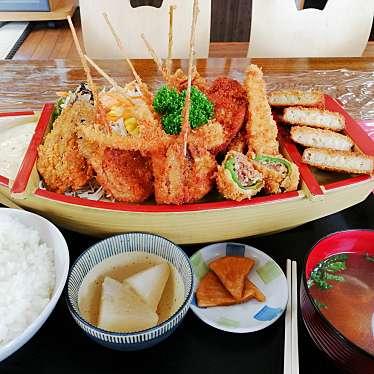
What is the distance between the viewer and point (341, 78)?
213cm

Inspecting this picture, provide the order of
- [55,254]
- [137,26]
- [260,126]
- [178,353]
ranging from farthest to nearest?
[137,26]
[260,126]
[55,254]
[178,353]

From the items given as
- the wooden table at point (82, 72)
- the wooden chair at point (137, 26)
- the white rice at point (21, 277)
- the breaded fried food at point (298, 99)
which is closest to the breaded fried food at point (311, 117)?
the breaded fried food at point (298, 99)

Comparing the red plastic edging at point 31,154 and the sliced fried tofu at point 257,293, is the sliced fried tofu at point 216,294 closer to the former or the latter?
the sliced fried tofu at point 257,293

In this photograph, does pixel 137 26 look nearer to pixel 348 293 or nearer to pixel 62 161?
pixel 62 161

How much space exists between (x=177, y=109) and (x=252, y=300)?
2.01ft

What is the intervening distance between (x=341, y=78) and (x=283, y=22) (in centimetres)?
59

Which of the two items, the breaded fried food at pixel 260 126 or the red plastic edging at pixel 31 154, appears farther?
the breaded fried food at pixel 260 126

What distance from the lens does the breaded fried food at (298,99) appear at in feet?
4.67

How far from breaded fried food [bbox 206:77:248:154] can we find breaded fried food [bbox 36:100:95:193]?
44 centimetres

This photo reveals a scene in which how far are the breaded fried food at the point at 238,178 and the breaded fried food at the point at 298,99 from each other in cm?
36

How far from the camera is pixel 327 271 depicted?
3.46ft

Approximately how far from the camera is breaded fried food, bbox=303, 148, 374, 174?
1.26m

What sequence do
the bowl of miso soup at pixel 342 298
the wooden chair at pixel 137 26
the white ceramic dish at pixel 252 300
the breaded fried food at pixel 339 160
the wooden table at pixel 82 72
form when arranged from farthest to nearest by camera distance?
1. the wooden chair at pixel 137 26
2. the wooden table at pixel 82 72
3. the breaded fried food at pixel 339 160
4. the white ceramic dish at pixel 252 300
5. the bowl of miso soup at pixel 342 298

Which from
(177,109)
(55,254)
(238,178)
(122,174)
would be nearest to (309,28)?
(177,109)
